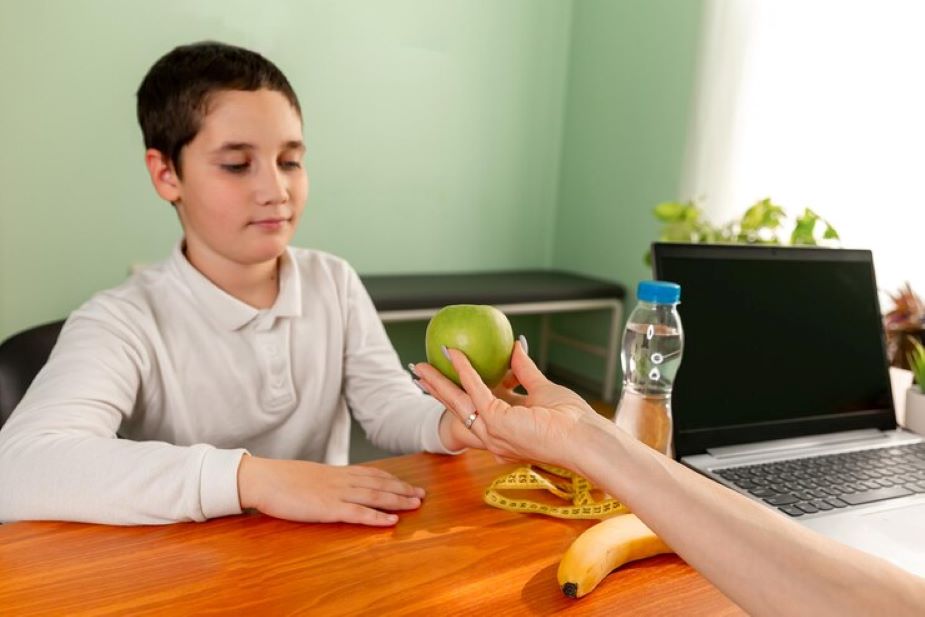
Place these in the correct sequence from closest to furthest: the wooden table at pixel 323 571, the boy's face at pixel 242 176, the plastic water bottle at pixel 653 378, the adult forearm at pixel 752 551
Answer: the adult forearm at pixel 752 551 → the wooden table at pixel 323 571 → the plastic water bottle at pixel 653 378 → the boy's face at pixel 242 176

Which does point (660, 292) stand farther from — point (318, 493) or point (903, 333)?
point (903, 333)

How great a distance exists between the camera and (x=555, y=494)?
97 centimetres

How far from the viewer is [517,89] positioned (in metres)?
3.72

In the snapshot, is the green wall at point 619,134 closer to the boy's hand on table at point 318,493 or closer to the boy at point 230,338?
the boy at point 230,338

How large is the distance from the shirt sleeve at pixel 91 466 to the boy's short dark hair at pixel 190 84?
0.43 meters

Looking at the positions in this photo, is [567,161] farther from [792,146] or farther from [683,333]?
[683,333]

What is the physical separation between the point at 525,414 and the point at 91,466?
0.52 meters

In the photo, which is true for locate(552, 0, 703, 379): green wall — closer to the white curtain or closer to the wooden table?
the white curtain

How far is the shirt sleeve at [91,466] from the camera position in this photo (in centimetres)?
83

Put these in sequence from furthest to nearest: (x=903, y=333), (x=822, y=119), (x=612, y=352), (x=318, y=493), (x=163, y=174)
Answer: (x=612, y=352) → (x=822, y=119) → (x=903, y=333) → (x=163, y=174) → (x=318, y=493)

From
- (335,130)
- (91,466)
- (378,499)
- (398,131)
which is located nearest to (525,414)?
(378,499)

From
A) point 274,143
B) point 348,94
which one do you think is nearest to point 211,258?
point 274,143

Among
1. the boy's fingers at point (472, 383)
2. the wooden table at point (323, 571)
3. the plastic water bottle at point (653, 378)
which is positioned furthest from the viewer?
the plastic water bottle at point (653, 378)

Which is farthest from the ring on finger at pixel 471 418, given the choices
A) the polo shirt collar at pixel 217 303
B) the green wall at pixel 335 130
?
the green wall at pixel 335 130
